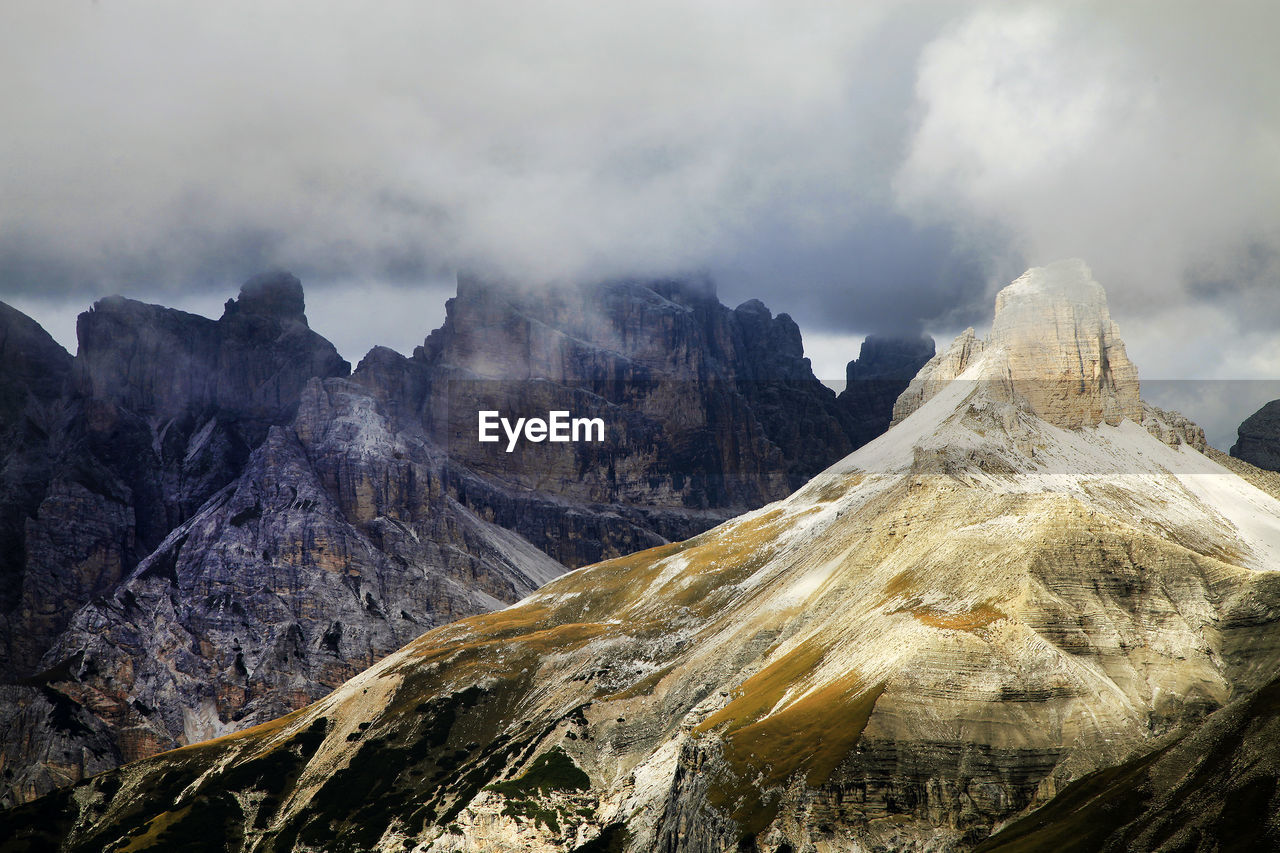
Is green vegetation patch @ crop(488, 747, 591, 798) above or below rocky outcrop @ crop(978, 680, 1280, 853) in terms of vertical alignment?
below

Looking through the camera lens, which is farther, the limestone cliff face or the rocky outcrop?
the limestone cliff face

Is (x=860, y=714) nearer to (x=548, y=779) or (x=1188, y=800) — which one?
(x=1188, y=800)

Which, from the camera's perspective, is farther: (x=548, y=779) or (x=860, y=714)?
(x=548, y=779)

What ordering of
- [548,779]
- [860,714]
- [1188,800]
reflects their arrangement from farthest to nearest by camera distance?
1. [548,779]
2. [860,714]
3. [1188,800]

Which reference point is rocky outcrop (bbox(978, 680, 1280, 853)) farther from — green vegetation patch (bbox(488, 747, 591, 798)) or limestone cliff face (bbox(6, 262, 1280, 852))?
green vegetation patch (bbox(488, 747, 591, 798))

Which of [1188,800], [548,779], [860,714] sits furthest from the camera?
[548,779]

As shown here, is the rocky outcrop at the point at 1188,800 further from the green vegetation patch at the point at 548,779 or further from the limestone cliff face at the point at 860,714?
the green vegetation patch at the point at 548,779

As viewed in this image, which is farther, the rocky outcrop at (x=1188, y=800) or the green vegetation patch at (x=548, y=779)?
the green vegetation patch at (x=548, y=779)

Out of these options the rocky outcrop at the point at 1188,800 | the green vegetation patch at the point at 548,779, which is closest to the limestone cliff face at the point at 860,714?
the green vegetation patch at the point at 548,779

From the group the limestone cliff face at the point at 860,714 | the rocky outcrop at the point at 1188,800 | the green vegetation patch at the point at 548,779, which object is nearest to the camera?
the rocky outcrop at the point at 1188,800

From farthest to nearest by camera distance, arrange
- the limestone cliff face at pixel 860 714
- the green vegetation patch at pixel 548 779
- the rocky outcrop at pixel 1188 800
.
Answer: the green vegetation patch at pixel 548 779, the limestone cliff face at pixel 860 714, the rocky outcrop at pixel 1188 800

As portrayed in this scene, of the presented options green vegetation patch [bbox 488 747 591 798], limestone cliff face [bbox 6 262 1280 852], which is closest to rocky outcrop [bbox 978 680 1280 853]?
limestone cliff face [bbox 6 262 1280 852]

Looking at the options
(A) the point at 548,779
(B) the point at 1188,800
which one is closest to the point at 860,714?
(B) the point at 1188,800

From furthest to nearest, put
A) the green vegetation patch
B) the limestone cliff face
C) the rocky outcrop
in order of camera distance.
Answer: the green vegetation patch, the limestone cliff face, the rocky outcrop
